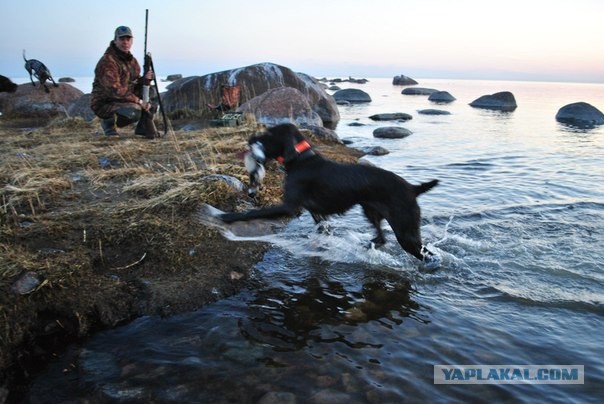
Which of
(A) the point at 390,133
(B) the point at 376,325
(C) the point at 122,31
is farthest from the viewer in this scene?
(A) the point at 390,133

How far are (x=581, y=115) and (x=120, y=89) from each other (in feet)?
72.0

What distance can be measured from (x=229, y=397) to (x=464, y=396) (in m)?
1.65

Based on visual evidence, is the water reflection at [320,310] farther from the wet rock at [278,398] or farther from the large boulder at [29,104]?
the large boulder at [29,104]

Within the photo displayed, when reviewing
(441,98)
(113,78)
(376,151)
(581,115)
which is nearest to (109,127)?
(113,78)

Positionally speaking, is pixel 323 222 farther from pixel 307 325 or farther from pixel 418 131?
pixel 418 131

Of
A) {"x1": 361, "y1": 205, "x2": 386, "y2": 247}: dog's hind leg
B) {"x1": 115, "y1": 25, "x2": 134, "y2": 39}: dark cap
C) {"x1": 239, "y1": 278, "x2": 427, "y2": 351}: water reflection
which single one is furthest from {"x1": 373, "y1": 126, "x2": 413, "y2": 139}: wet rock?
{"x1": 239, "y1": 278, "x2": 427, "y2": 351}: water reflection

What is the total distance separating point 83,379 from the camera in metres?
3.13

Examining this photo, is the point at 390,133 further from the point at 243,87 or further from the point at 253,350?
the point at 253,350

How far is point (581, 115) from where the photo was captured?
72.7 ft

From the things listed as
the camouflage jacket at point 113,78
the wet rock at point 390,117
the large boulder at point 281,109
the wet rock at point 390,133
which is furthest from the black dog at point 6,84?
the wet rock at point 390,117

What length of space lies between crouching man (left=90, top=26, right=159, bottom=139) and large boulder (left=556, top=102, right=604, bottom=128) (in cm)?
1972

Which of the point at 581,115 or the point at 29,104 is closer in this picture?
the point at 29,104

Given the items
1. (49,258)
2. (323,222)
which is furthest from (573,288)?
(49,258)

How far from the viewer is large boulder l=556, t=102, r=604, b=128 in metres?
21.6
